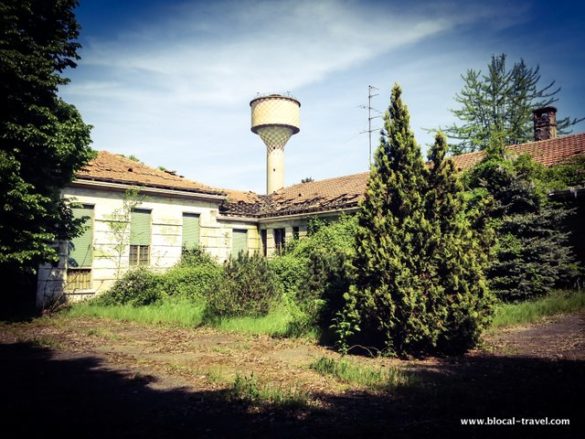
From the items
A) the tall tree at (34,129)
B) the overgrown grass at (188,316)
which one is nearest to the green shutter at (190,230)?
the overgrown grass at (188,316)

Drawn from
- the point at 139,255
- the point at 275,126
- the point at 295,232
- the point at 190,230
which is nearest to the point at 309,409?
the point at 139,255

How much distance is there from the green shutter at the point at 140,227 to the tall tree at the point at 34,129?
15.8ft

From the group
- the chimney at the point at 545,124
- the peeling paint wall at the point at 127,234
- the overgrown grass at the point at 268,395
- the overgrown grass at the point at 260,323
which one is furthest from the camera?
the chimney at the point at 545,124

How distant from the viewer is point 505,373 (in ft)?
20.2

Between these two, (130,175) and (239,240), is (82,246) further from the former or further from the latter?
(239,240)

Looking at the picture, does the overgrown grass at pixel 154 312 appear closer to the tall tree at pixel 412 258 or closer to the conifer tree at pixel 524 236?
the tall tree at pixel 412 258

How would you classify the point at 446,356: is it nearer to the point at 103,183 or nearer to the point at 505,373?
the point at 505,373

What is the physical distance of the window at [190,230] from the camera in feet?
63.6

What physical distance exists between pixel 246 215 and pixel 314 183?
239 inches

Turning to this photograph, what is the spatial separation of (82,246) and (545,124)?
79.3 feet

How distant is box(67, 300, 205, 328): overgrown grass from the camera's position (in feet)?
40.0

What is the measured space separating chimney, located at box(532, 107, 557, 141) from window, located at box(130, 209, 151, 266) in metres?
21.2

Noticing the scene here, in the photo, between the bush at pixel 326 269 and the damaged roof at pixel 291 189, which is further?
the damaged roof at pixel 291 189

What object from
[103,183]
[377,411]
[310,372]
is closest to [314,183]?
[103,183]
